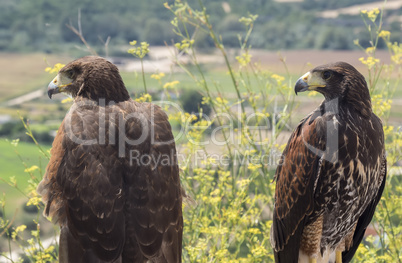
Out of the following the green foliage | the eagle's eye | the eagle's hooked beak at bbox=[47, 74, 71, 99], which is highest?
the eagle's eye

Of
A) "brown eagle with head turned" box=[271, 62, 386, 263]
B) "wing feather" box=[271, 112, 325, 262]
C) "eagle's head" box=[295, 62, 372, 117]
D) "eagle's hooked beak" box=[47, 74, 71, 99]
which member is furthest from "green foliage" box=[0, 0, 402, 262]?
"eagle's head" box=[295, 62, 372, 117]

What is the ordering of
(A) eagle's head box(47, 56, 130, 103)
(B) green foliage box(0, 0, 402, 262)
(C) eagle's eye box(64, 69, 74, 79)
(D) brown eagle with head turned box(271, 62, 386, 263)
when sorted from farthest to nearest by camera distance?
(B) green foliage box(0, 0, 402, 262)
(C) eagle's eye box(64, 69, 74, 79)
(A) eagle's head box(47, 56, 130, 103)
(D) brown eagle with head turned box(271, 62, 386, 263)

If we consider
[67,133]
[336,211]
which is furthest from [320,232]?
[67,133]

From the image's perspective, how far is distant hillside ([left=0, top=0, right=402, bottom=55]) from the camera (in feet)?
86.2

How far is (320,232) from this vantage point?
13.9 ft

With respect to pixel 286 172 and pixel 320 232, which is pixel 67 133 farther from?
pixel 320 232

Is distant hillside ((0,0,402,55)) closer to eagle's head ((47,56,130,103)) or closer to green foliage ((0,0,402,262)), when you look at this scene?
green foliage ((0,0,402,262))

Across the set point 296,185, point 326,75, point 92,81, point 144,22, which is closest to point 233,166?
point 296,185

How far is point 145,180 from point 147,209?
188mm

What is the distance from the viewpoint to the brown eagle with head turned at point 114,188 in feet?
11.6

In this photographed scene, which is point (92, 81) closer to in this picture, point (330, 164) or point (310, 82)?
point (310, 82)

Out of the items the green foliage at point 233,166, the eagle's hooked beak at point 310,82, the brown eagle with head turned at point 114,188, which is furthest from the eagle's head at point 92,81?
the eagle's hooked beak at point 310,82

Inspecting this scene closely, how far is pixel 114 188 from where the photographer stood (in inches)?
139

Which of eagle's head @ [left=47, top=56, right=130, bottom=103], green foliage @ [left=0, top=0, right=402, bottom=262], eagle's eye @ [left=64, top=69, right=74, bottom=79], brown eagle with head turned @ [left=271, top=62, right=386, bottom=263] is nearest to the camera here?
brown eagle with head turned @ [left=271, top=62, right=386, bottom=263]
